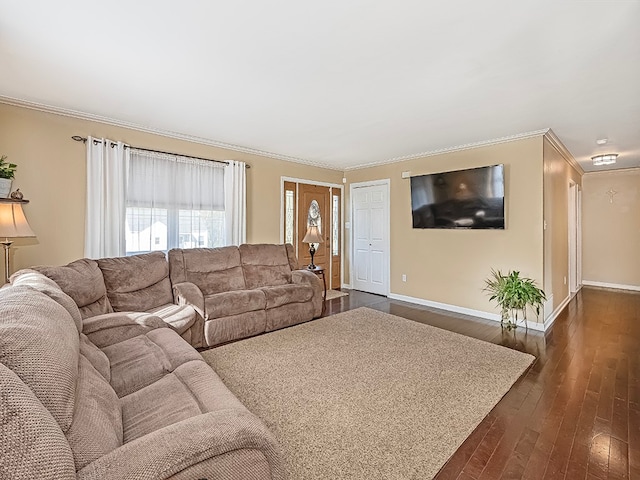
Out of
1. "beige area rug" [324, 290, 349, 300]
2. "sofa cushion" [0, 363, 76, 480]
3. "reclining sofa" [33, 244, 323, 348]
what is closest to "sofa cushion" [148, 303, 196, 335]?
"reclining sofa" [33, 244, 323, 348]

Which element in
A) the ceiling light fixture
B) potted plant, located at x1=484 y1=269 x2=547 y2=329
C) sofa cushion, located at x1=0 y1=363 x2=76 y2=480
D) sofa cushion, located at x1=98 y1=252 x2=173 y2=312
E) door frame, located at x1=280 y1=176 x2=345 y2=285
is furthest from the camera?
door frame, located at x1=280 y1=176 x2=345 y2=285

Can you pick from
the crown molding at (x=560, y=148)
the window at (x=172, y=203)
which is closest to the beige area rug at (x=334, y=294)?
the window at (x=172, y=203)

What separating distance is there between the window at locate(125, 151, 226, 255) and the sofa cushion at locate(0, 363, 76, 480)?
11.3ft

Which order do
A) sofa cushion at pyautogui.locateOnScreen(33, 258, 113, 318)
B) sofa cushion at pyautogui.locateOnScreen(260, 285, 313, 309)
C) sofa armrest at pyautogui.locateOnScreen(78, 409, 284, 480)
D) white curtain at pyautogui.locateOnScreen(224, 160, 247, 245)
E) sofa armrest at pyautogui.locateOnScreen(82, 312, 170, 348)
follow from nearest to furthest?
sofa armrest at pyautogui.locateOnScreen(78, 409, 284, 480) → sofa armrest at pyautogui.locateOnScreen(82, 312, 170, 348) → sofa cushion at pyautogui.locateOnScreen(33, 258, 113, 318) → sofa cushion at pyautogui.locateOnScreen(260, 285, 313, 309) → white curtain at pyautogui.locateOnScreen(224, 160, 247, 245)

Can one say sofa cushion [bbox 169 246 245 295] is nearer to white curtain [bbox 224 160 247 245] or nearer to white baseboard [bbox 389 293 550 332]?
white curtain [bbox 224 160 247 245]

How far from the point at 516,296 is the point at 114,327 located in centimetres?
397

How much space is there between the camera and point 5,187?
9.20ft

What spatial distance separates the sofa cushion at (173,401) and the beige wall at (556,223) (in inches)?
160

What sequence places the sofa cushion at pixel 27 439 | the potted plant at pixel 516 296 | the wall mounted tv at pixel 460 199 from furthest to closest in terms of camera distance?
the wall mounted tv at pixel 460 199, the potted plant at pixel 516 296, the sofa cushion at pixel 27 439

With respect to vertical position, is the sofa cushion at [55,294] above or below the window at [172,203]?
below

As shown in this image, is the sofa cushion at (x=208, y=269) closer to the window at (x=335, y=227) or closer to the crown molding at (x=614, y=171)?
the window at (x=335, y=227)

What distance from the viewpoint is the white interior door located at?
5.81m

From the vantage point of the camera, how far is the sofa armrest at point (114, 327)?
2.16 meters

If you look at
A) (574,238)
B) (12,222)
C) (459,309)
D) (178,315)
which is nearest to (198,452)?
(178,315)
